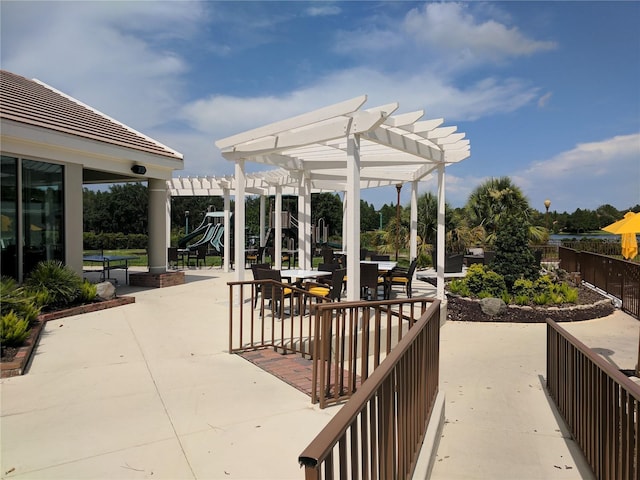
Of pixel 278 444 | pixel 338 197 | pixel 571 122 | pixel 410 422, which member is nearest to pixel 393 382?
pixel 410 422

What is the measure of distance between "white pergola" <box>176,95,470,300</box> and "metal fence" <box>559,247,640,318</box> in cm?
420

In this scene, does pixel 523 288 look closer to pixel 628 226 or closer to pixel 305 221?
pixel 628 226

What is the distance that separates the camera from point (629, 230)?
5277 mm

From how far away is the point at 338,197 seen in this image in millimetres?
42594

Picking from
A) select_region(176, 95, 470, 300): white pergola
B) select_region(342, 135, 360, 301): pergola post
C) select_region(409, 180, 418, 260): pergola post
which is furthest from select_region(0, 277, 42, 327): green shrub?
select_region(409, 180, 418, 260): pergola post

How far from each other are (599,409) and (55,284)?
7.82 metres

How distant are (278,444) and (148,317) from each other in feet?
16.3

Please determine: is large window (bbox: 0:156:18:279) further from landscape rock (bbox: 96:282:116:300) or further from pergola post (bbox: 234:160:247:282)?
pergola post (bbox: 234:160:247:282)

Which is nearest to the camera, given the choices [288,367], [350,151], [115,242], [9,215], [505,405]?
[505,405]

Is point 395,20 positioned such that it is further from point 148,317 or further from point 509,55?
point 148,317

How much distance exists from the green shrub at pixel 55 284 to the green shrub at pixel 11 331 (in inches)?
86.6

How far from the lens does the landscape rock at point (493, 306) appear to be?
8.45 m

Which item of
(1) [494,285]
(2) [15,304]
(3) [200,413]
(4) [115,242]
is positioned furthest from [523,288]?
(4) [115,242]

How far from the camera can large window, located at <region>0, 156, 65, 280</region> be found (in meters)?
7.38
